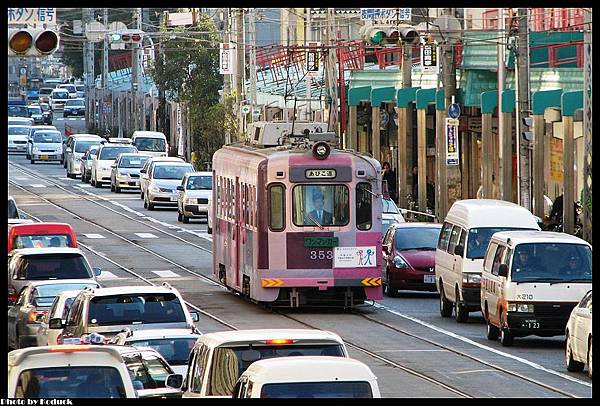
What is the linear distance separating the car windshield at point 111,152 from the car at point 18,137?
25369mm

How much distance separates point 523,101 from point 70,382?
29.4 metres

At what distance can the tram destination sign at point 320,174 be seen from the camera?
31812 mm

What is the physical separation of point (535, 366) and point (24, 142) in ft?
244

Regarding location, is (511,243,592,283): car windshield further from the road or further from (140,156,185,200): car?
(140,156,185,200): car

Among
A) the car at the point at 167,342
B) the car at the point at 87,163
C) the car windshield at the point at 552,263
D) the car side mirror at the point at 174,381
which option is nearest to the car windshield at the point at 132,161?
the car at the point at 87,163

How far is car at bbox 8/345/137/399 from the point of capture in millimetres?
15383

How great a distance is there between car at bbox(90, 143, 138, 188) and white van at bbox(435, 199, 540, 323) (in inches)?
1571

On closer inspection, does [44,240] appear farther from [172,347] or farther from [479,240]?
[172,347]

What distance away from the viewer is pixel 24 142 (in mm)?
97688

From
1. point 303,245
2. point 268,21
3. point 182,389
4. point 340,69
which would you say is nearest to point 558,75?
point 340,69

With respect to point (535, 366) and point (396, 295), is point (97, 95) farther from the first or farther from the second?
point (535, 366)

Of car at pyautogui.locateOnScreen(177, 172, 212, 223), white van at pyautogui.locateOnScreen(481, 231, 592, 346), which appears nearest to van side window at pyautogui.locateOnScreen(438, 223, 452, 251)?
white van at pyautogui.locateOnScreen(481, 231, 592, 346)

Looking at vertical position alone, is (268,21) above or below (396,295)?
above

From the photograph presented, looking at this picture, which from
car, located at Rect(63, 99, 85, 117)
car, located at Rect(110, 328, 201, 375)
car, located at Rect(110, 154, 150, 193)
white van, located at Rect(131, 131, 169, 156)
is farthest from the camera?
car, located at Rect(63, 99, 85, 117)
